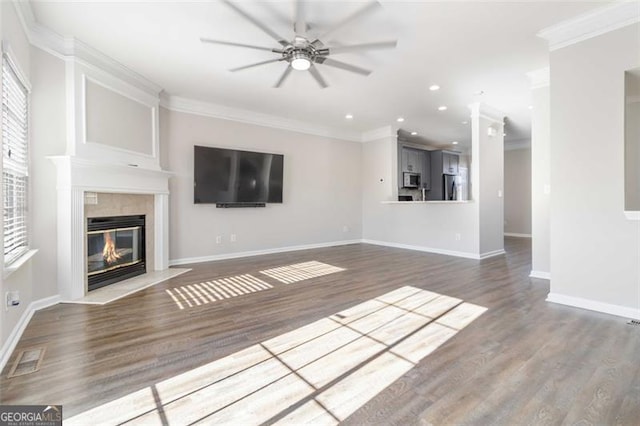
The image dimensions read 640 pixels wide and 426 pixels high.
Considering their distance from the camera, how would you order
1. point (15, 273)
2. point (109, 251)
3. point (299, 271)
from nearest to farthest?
1. point (15, 273)
2. point (109, 251)
3. point (299, 271)

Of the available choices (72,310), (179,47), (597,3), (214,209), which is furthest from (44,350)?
(597,3)

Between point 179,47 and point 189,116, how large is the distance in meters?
1.92

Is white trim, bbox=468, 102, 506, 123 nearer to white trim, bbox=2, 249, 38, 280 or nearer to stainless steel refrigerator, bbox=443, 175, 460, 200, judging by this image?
stainless steel refrigerator, bbox=443, 175, 460, 200

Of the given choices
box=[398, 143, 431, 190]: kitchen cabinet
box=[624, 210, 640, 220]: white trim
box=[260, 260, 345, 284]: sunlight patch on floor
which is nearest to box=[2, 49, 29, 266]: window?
box=[260, 260, 345, 284]: sunlight patch on floor

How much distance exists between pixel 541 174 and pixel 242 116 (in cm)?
488

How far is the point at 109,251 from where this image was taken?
12.7ft

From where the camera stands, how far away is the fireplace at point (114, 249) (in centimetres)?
358

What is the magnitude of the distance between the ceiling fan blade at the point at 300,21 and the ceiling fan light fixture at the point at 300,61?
0.19 metres

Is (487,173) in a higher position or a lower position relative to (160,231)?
higher

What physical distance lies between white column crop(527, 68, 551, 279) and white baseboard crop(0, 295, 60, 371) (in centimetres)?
540

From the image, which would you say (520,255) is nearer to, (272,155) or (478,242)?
(478,242)

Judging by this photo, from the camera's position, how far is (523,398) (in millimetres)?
1573

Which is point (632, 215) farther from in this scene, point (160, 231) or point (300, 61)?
point (160, 231)

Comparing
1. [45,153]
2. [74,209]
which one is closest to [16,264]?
[74,209]
